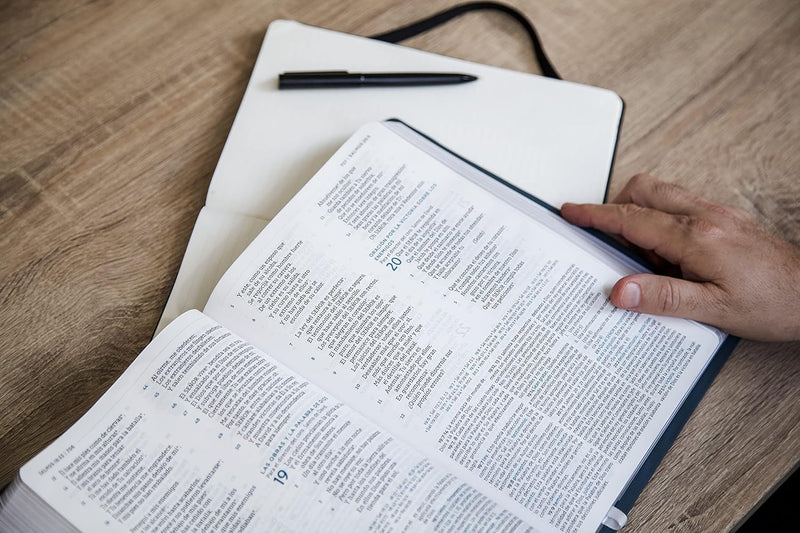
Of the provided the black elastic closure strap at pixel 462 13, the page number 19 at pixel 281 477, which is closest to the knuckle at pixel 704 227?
the black elastic closure strap at pixel 462 13

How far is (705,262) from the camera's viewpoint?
653 mm

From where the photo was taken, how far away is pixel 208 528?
1.70 feet

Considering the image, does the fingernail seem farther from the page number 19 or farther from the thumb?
the page number 19

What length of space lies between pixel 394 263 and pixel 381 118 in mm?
202

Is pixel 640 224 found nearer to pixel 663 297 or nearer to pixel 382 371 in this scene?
pixel 663 297

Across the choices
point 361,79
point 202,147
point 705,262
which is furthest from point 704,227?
point 202,147

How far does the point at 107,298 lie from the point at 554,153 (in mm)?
497

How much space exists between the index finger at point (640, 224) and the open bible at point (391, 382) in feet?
0.06

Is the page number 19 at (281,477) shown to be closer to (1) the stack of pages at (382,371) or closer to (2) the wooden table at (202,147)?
(1) the stack of pages at (382,371)

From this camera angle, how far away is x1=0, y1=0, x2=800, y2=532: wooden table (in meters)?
0.62

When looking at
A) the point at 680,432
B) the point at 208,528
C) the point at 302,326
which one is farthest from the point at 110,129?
the point at 680,432

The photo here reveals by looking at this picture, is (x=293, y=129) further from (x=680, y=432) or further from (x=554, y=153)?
(x=680, y=432)

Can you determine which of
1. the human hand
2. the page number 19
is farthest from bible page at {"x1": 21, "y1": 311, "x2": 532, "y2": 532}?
the human hand

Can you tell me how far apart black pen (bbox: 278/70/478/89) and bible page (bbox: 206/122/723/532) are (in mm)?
117
